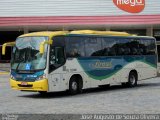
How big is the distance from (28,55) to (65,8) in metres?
25.4

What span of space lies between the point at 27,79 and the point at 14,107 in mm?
3730

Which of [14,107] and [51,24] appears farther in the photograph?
[51,24]

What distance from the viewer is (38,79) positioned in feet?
60.3

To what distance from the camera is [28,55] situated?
1883 centimetres

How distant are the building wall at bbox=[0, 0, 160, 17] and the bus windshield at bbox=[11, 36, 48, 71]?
24537mm

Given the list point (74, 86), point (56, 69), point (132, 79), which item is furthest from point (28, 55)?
point (132, 79)

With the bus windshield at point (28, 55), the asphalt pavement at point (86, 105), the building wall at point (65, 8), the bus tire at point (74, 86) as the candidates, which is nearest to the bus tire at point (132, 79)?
the bus tire at point (74, 86)

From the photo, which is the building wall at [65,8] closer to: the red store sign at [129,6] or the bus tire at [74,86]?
the red store sign at [129,6]

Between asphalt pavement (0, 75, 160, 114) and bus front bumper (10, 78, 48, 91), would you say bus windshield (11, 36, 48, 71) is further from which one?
asphalt pavement (0, 75, 160, 114)

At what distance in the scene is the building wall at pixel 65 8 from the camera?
144 ft

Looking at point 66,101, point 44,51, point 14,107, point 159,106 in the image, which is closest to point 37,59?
point 44,51

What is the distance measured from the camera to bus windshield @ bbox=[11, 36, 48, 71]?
18547 millimetres

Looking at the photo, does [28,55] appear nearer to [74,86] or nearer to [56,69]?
[56,69]

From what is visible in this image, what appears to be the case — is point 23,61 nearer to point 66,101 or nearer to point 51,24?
point 66,101
